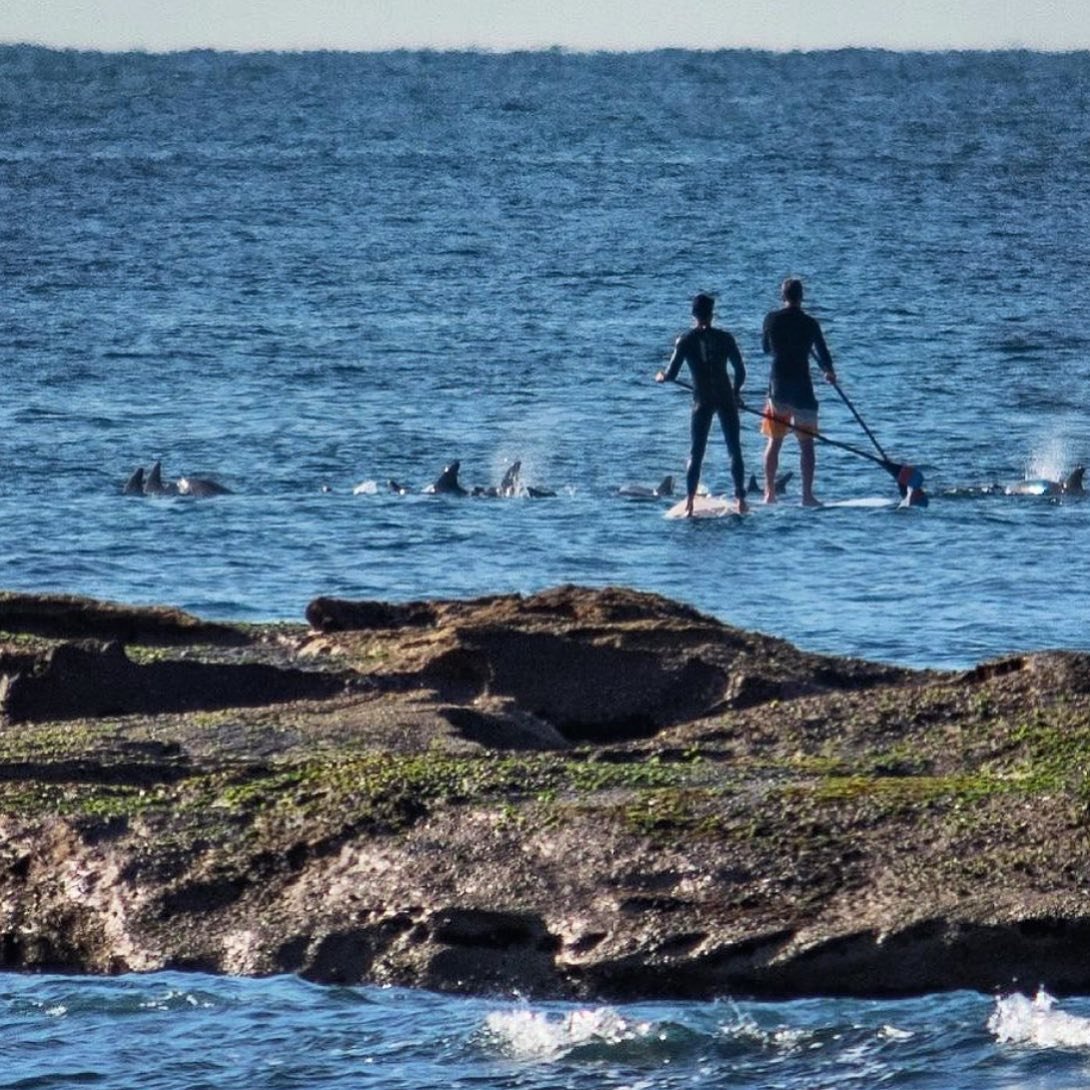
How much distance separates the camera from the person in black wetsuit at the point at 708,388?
18.6 meters

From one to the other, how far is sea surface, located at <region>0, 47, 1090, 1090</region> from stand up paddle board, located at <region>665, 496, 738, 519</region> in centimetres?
27

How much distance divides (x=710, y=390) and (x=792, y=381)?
2.55 ft

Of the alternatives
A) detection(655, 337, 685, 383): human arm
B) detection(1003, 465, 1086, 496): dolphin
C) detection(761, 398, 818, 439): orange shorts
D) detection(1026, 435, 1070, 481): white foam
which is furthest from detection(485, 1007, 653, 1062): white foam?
detection(1026, 435, 1070, 481): white foam

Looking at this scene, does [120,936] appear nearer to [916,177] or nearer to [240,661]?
[240,661]

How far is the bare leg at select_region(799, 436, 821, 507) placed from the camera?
62.3 ft

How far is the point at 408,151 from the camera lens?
88312 mm

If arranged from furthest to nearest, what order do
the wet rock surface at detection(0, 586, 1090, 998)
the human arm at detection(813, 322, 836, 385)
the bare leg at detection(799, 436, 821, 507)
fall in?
the bare leg at detection(799, 436, 821, 507), the human arm at detection(813, 322, 836, 385), the wet rock surface at detection(0, 586, 1090, 998)

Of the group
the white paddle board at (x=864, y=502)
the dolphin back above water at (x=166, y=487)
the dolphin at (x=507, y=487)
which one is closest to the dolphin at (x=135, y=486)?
the dolphin back above water at (x=166, y=487)

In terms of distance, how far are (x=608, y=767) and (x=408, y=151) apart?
8104cm

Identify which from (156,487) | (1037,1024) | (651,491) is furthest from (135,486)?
(1037,1024)

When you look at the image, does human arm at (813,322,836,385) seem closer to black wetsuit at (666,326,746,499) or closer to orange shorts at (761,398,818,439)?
orange shorts at (761,398,818,439)

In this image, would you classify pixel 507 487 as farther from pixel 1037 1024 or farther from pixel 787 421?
pixel 1037 1024

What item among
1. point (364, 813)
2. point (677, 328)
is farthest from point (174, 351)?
point (364, 813)

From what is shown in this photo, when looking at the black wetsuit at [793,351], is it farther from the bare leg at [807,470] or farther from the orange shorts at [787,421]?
the bare leg at [807,470]
